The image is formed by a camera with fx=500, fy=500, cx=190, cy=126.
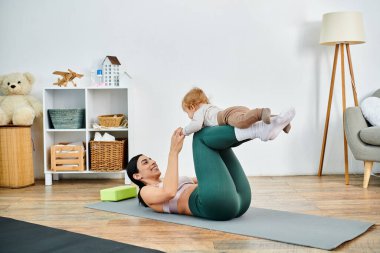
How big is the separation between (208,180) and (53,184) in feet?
6.42

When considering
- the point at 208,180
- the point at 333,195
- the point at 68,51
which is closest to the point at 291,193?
the point at 333,195

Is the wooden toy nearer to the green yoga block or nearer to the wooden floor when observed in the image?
the wooden floor

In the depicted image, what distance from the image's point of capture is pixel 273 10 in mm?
4324

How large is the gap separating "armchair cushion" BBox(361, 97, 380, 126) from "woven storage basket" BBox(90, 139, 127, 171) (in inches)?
76.2

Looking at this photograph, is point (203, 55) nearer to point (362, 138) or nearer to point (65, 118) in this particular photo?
point (65, 118)

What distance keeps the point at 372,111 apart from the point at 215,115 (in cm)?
178

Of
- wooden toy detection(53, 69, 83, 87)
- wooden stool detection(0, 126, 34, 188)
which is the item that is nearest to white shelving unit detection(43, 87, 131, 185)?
wooden toy detection(53, 69, 83, 87)

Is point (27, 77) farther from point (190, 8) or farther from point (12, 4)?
point (190, 8)

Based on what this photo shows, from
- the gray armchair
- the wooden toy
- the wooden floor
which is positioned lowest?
the wooden floor

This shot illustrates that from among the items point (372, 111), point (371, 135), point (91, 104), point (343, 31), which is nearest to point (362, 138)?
point (371, 135)

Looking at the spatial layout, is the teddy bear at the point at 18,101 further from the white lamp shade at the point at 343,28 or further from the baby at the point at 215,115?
the white lamp shade at the point at 343,28

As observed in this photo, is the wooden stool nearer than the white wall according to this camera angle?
Yes

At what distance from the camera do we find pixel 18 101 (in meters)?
4.09

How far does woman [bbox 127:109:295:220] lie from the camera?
8.05 ft
